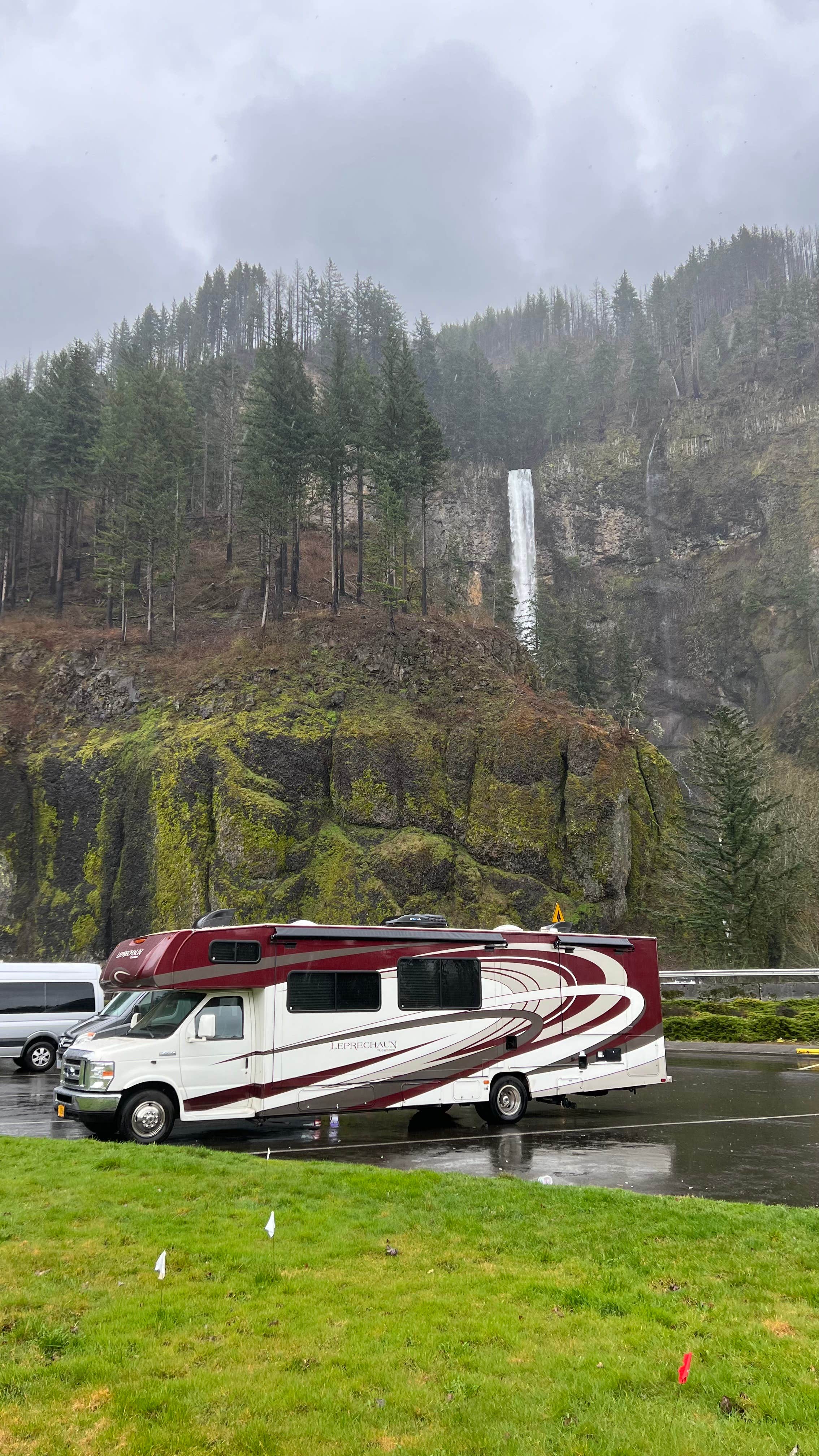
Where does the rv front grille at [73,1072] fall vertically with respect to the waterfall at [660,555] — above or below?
below

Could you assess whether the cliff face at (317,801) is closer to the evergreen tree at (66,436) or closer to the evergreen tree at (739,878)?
the evergreen tree at (739,878)

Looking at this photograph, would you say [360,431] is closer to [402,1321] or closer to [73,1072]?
[73,1072]

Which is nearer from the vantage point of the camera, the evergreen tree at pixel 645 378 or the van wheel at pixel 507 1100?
the van wheel at pixel 507 1100

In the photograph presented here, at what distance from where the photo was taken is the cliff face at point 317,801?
42562mm

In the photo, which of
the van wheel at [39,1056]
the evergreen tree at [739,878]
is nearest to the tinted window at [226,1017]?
the van wheel at [39,1056]

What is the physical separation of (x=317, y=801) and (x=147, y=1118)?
32.1 metres

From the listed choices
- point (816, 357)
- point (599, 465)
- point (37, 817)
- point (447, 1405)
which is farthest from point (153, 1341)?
point (816, 357)

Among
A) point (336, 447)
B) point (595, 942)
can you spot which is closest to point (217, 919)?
point (595, 942)

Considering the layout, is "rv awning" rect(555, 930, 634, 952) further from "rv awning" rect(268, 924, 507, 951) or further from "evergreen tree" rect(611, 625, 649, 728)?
"evergreen tree" rect(611, 625, 649, 728)

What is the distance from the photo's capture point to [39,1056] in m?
23.7

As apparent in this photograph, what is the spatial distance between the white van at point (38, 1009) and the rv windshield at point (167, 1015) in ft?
36.1

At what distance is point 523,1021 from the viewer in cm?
1667

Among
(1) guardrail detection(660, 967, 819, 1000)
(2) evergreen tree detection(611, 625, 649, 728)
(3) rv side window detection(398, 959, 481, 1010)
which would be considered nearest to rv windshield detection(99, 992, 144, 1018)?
(3) rv side window detection(398, 959, 481, 1010)

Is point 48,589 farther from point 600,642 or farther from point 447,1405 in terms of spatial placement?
point 447,1405
